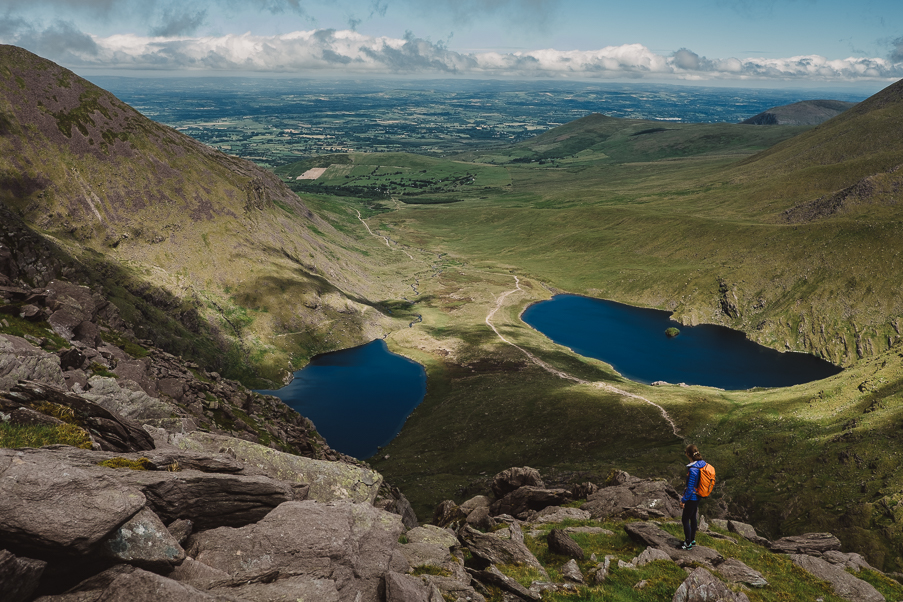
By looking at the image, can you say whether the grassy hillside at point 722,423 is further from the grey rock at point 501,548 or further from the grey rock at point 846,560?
the grey rock at point 501,548

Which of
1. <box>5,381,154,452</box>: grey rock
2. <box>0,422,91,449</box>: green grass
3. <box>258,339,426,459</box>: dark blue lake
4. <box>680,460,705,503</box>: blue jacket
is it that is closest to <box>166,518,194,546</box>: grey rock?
<box>0,422,91,449</box>: green grass

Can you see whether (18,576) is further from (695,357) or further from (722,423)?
(695,357)

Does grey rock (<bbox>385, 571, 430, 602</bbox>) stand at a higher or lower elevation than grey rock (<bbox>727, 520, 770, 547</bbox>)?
higher

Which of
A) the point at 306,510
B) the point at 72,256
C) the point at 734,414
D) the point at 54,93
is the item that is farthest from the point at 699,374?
the point at 54,93

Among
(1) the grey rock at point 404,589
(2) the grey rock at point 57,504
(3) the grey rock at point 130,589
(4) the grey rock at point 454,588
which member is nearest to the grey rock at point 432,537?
(4) the grey rock at point 454,588

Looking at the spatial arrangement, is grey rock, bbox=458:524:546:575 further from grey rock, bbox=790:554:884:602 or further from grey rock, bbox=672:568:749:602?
grey rock, bbox=790:554:884:602

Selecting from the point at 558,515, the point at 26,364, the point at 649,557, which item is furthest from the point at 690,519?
the point at 26,364
